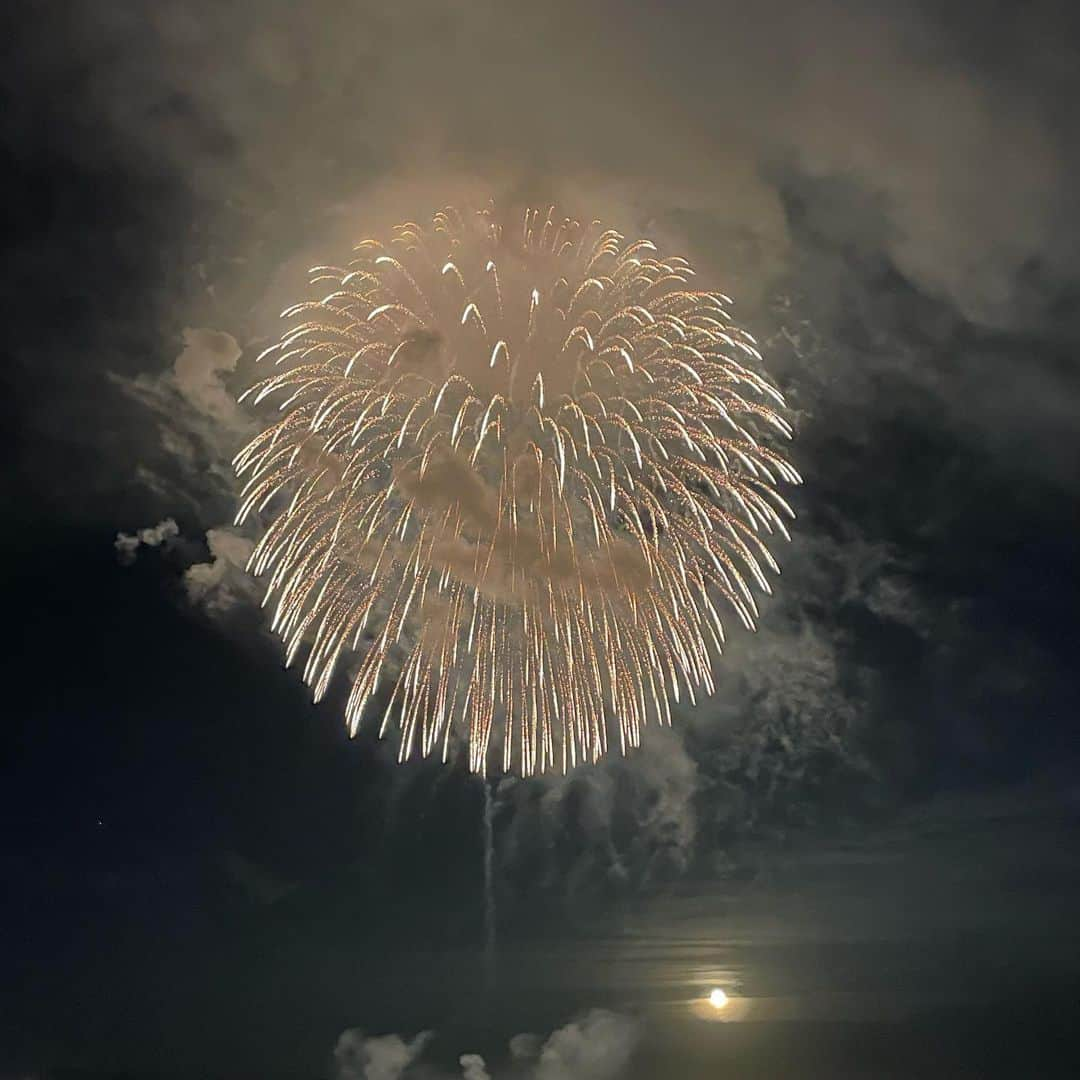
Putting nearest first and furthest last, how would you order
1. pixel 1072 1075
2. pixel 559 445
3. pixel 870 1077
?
1. pixel 559 445
2. pixel 1072 1075
3. pixel 870 1077

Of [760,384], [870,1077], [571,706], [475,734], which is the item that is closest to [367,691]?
[475,734]

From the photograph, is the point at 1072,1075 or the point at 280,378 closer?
the point at 280,378

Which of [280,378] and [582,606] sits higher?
[280,378]

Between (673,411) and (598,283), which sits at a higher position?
(598,283)

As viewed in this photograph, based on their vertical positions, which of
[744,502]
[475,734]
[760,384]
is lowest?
[475,734]

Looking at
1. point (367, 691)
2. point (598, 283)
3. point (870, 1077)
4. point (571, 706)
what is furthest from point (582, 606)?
point (870, 1077)

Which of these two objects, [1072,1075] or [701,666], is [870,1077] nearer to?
[1072,1075]

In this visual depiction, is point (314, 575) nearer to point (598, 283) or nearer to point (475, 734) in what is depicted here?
point (475, 734)

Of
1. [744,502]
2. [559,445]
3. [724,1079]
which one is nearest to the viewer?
[559,445]

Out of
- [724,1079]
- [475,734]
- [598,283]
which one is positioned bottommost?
[724,1079]
